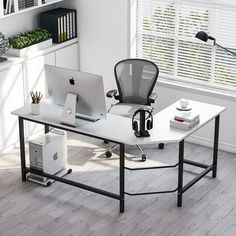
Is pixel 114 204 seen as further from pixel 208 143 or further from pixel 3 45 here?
pixel 3 45

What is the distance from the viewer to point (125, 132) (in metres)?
5.88

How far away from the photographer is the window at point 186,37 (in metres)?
7.07

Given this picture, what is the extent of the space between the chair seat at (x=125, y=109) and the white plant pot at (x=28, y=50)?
1.15 metres

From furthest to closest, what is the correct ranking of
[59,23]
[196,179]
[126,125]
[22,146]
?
[59,23] < [22,146] < [196,179] < [126,125]

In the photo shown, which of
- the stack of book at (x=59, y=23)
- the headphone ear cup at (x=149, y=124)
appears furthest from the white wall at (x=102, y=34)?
the headphone ear cup at (x=149, y=124)

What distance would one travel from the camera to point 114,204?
6.12m

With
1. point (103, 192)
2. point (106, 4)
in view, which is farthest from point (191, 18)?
point (103, 192)

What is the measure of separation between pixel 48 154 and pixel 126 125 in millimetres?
887

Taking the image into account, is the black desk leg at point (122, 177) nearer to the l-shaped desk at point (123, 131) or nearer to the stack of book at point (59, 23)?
the l-shaped desk at point (123, 131)

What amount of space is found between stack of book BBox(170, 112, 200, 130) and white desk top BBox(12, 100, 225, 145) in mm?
37

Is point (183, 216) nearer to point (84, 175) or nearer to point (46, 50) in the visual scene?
point (84, 175)

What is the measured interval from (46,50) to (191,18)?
1686 millimetres

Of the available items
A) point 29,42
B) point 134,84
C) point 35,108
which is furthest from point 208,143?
point 29,42

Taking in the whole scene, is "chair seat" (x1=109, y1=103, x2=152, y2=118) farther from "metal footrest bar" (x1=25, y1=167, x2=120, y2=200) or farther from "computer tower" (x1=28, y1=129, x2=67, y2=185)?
"metal footrest bar" (x1=25, y1=167, x2=120, y2=200)
